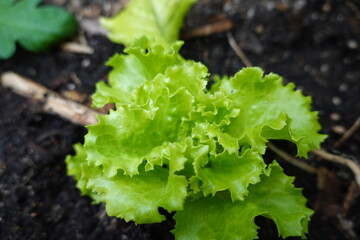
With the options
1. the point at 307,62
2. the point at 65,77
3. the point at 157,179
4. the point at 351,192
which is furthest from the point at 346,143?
the point at 65,77

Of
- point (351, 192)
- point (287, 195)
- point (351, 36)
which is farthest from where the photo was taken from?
point (351, 36)

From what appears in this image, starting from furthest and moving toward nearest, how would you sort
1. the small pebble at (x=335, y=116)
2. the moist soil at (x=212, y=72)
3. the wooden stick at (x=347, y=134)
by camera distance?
the small pebble at (x=335, y=116) < the wooden stick at (x=347, y=134) < the moist soil at (x=212, y=72)

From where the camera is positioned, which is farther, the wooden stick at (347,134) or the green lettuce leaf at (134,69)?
the wooden stick at (347,134)

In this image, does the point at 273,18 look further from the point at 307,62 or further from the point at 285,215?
the point at 285,215

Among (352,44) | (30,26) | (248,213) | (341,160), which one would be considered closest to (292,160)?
(341,160)

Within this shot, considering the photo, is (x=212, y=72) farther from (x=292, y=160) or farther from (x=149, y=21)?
(x=292, y=160)

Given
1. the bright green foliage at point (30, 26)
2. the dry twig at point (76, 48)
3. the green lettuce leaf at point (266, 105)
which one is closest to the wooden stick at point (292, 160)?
the green lettuce leaf at point (266, 105)

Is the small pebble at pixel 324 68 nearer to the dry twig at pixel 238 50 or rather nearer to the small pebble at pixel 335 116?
the small pebble at pixel 335 116
